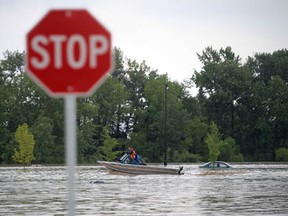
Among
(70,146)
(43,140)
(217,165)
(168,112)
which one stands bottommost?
(70,146)

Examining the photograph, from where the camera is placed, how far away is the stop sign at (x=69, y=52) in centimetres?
732

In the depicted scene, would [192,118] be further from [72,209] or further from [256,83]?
[72,209]

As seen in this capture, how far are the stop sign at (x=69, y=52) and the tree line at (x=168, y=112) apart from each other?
9450cm

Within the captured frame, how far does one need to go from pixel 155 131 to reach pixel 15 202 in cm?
8951

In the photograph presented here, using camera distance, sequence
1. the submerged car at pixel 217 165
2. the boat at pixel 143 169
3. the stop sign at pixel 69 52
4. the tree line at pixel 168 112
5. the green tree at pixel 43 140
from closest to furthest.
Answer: the stop sign at pixel 69 52 → the boat at pixel 143 169 → the submerged car at pixel 217 165 → the green tree at pixel 43 140 → the tree line at pixel 168 112

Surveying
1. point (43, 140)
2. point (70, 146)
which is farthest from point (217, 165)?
point (70, 146)

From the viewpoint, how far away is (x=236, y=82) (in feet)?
393

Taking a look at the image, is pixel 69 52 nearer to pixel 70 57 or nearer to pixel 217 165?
pixel 70 57

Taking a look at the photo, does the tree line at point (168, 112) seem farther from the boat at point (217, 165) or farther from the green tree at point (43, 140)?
the boat at point (217, 165)

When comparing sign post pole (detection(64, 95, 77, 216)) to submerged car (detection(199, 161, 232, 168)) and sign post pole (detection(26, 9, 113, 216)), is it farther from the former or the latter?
submerged car (detection(199, 161, 232, 168))

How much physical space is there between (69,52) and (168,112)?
10508cm

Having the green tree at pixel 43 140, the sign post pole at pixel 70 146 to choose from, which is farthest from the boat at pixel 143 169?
the green tree at pixel 43 140

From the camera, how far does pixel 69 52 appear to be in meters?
7.30

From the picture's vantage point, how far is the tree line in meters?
108
